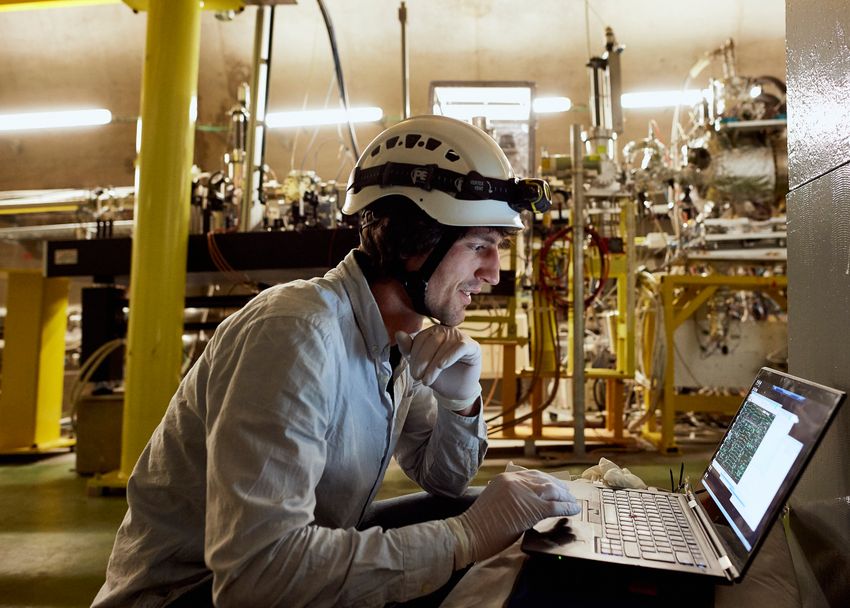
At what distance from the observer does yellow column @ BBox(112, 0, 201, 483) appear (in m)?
2.59

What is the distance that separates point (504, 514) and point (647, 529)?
197mm

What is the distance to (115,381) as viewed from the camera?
3514 millimetres

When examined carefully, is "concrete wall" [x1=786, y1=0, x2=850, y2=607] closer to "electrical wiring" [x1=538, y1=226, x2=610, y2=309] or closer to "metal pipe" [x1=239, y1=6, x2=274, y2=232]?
"electrical wiring" [x1=538, y1=226, x2=610, y2=309]

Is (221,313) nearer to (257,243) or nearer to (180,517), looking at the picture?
(257,243)

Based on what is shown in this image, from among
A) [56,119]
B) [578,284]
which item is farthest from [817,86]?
[56,119]

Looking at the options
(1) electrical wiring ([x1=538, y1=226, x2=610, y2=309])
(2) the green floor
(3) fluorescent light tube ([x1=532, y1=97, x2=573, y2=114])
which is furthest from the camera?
(3) fluorescent light tube ([x1=532, y1=97, x2=573, y2=114])

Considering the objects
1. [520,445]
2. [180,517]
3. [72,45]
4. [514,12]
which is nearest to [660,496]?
[180,517]

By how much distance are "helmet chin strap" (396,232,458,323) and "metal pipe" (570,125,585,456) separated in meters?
2.23

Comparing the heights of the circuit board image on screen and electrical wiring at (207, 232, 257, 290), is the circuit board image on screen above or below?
below

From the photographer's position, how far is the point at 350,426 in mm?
962

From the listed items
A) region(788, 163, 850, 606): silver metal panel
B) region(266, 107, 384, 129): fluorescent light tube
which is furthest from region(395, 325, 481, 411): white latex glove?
region(266, 107, 384, 129): fluorescent light tube

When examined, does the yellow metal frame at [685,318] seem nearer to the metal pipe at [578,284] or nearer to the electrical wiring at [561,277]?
the electrical wiring at [561,277]

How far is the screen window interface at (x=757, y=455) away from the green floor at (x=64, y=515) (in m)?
1.60

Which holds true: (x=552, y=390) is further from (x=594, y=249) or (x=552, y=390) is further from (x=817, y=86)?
(x=817, y=86)
